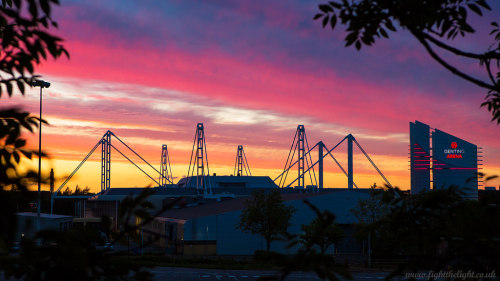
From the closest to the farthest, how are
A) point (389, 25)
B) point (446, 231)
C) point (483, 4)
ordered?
point (446, 231) → point (389, 25) → point (483, 4)

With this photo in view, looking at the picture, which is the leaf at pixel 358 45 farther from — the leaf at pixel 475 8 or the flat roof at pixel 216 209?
the flat roof at pixel 216 209

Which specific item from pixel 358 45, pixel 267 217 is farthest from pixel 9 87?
pixel 267 217

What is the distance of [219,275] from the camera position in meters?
46.0

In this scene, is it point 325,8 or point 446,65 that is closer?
point 446,65

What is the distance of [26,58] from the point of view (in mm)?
5312

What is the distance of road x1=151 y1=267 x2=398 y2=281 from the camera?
43125 millimetres

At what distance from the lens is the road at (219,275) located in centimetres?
4312

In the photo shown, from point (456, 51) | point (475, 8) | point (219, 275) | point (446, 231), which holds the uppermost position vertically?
point (475, 8)

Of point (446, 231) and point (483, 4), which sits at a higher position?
point (483, 4)

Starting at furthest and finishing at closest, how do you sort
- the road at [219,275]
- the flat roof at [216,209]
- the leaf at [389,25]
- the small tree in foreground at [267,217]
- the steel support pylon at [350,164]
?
the steel support pylon at [350,164] < the flat roof at [216,209] < the small tree in foreground at [267,217] < the road at [219,275] < the leaf at [389,25]

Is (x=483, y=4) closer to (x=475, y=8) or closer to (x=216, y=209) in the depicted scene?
(x=475, y=8)

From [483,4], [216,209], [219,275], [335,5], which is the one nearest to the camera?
[483,4]

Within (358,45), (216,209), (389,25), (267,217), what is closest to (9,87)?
(358,45)

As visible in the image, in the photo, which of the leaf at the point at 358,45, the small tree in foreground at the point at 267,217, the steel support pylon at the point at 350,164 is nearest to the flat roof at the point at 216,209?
the small tree in foreground at the point at 267,217
